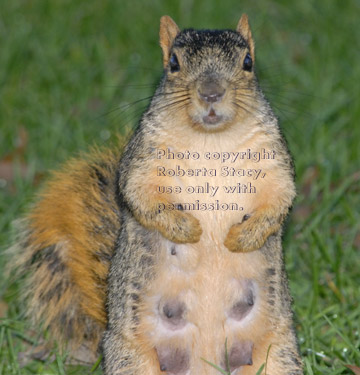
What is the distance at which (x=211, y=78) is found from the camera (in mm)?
2221

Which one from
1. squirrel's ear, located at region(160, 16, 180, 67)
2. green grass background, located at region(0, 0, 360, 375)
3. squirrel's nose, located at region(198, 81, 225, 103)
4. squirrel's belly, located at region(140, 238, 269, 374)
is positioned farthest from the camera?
green grass background, located at region(0, 0, 360, 375)

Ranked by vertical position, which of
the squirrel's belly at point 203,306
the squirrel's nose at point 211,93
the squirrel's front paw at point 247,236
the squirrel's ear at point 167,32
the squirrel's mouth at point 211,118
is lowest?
the squirrel's belly at point 203,306

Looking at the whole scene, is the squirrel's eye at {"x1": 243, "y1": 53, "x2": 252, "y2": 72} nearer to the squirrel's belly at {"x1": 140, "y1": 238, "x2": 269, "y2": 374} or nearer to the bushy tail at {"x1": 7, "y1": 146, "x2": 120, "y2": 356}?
the squirrel's belly at {"x1": 140, "y1": 238, "x2": 269, "y2": 374}

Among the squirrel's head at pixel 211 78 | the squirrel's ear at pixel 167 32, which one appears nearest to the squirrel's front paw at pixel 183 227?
the squirrel's head at pixel 211 78

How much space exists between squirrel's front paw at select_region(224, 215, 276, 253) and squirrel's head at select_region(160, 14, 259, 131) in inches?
10.1

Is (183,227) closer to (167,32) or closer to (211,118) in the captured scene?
(211,118)

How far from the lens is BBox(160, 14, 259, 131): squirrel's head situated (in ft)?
7.20

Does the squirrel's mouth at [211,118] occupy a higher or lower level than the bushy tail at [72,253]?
higher

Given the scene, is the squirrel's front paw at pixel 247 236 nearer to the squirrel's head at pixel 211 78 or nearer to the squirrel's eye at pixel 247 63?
the squirrel's head at pixel 211 78

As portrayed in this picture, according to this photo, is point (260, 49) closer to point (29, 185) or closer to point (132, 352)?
point (29, 185)

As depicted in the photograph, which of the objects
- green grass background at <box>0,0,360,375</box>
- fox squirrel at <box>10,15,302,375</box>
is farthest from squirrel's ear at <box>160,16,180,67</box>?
green grass background at <box>0,0,360,375</box>

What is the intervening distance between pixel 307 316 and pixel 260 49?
6.56ft

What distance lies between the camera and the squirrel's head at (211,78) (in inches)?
86.4

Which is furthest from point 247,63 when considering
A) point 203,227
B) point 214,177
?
point 203,227
